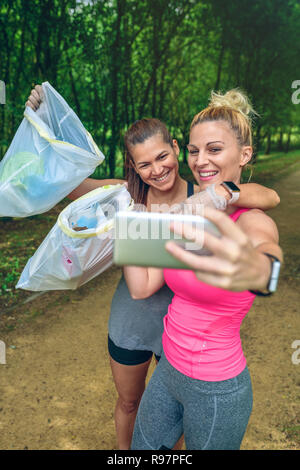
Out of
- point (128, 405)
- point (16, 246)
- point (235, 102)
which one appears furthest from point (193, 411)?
point (16, 246)

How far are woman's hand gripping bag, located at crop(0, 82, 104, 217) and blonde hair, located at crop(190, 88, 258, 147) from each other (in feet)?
1.98

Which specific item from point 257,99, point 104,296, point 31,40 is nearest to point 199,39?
point 257,99

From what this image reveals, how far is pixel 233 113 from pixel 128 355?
1.33 m

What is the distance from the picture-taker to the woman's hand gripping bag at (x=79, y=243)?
1.56 m

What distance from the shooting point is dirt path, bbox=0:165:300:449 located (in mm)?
2639

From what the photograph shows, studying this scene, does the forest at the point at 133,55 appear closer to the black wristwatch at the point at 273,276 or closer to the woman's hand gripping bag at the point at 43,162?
the woman's hand gripping bag at the point at 43,162

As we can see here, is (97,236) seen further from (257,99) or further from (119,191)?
(257,99)

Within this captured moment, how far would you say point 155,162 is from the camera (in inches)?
74.2

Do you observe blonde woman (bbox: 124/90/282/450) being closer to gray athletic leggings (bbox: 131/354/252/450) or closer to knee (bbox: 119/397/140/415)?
gray athletic leggings (bbox: 131/354/252/450)

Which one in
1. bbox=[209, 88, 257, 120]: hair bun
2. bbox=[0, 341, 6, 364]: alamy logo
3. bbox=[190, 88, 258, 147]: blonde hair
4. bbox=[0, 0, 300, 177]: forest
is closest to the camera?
bbox=[190, 88, 258, 147]: blonde hair

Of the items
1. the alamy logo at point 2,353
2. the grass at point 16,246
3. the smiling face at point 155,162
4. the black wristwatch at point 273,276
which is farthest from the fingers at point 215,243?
the grass at point 16,246

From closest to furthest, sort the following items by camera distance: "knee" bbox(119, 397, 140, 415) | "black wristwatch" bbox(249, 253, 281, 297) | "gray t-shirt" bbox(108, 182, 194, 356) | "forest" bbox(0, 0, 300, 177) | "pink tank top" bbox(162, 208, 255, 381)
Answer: "black wristwatch" bbox(249, 253, 281, 297)
"pink tank top" bbox(162, 208, 255, 381)
"gray t-shirt" bbox(108, 182, 194, 356)
"knee" bbox(119, 397, 140, 415)
"forest" bbox(0, 0, 300, 177)

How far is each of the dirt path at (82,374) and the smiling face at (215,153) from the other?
80.2 inches

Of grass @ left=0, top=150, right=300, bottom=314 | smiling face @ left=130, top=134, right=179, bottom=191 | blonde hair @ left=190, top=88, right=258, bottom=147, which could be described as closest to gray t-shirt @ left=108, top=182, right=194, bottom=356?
smiling face @ left=130, top=134, right=179, bottom=191
